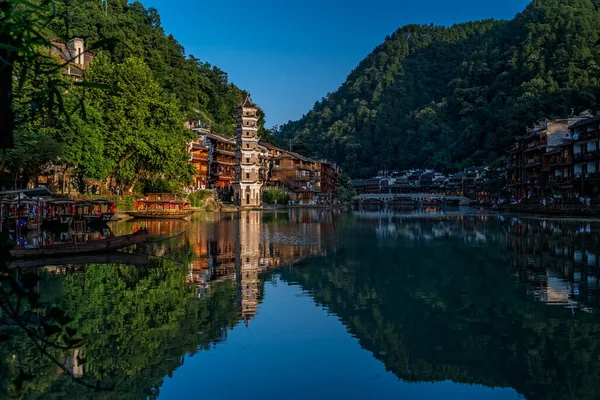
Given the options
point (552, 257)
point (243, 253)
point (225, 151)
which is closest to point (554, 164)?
point (552, 257)

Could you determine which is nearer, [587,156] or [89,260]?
[89,260]

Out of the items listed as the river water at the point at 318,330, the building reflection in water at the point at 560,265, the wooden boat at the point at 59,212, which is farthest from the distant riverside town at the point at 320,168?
the river water at the point at 318,330

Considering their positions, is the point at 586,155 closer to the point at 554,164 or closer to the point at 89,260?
the point at 554,164

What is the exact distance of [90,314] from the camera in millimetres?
13500

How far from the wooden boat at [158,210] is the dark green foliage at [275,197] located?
36341mm

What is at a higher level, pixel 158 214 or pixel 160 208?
pixel 160 208

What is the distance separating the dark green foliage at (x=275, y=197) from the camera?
94062 mm

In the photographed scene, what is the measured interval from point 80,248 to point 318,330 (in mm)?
15068

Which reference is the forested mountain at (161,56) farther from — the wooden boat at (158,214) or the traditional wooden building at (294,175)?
the wooden boat at (158,214)

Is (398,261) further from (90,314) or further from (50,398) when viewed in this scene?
(50,398)

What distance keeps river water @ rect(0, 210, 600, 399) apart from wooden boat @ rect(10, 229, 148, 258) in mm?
872

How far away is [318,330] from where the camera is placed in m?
12.8

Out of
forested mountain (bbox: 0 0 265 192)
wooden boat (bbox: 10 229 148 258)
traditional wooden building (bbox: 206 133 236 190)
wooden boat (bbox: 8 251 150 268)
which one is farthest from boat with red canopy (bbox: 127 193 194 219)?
traditional wooden building (bbox: 206 133 236 190)

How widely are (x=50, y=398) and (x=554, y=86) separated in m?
129
